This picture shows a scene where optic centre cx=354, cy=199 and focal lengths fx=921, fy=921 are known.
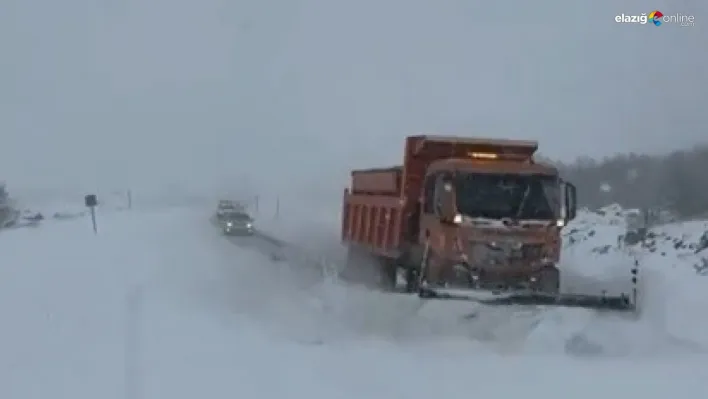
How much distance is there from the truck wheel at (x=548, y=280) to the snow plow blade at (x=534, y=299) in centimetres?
159

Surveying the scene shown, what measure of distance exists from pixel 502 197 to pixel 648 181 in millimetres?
37777

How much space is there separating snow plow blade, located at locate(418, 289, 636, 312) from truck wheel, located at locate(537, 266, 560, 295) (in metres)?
1.59

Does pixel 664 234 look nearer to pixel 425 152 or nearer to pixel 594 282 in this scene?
pixel 594 282

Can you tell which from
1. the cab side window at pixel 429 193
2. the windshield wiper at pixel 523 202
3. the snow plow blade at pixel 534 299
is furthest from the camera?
the cab side window at pixel 429 193

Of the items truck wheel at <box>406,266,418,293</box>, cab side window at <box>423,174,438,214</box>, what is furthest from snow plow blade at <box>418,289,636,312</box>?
truck wheel at <box>406,266,418,293</box>

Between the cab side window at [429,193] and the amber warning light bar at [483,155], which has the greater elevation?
the amber warning light bar at [483,155]

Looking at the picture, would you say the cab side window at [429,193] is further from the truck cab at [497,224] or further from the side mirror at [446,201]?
the side mirror at [446,201]

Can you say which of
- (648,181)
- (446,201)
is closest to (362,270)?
(446,201)

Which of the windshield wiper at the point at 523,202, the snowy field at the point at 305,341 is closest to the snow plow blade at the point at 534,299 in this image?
the snowy field at the point at 305,341

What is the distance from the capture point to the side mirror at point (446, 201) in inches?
599

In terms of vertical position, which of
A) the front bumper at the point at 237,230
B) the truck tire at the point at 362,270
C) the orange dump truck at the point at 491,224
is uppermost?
the orange dump truck at the point at 491,224

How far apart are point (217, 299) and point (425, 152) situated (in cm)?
520

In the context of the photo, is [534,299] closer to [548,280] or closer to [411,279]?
[548,280]

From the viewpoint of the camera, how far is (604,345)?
1188 centimetres
